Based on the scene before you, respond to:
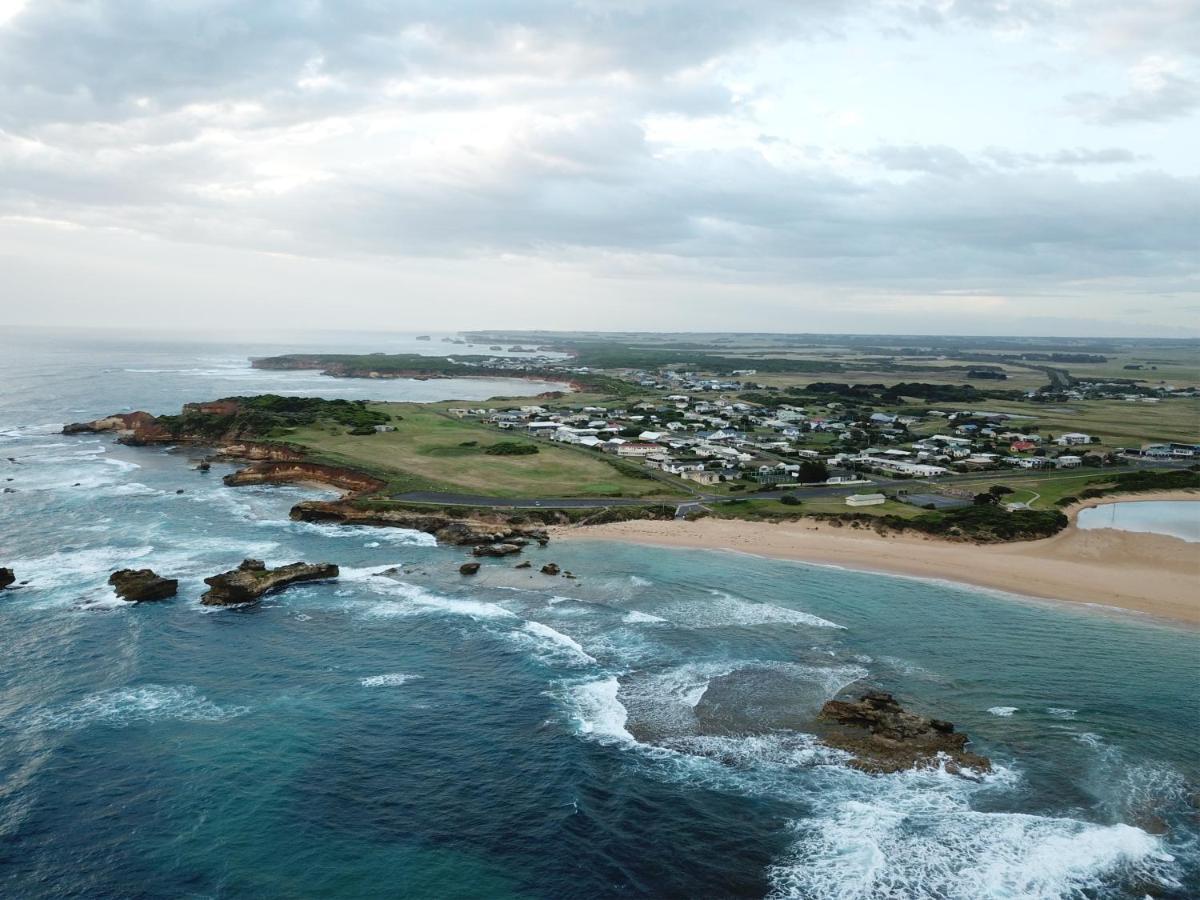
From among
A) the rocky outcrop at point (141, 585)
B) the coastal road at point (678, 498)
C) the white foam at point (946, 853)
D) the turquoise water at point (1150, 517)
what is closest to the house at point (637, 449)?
the coastal road at point (678, 498)

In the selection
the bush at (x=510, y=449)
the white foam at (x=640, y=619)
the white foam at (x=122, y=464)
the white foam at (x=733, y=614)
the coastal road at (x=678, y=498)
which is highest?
the bush at (x=510, y=449)

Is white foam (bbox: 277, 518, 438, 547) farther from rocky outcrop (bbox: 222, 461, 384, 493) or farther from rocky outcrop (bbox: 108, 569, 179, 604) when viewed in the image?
rocky outcrop (bbox: 108, 569, 179, 604)

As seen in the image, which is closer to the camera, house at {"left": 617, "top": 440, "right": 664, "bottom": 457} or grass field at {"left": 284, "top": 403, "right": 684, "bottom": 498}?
grass field at {"left": 284, "top": 403, "right": 684, "bottom": 498}

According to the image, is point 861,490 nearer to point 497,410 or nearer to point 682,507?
point 682,507

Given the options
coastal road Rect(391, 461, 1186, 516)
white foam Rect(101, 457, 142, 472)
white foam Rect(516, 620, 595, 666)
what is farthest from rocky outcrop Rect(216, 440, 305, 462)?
white foam Rect(516, 620, 595, 666)

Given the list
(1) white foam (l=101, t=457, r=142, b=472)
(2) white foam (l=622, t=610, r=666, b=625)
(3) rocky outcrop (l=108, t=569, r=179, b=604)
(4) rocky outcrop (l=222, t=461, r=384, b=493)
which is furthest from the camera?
(1) white foam (l=101, t=457, r=142, b=472)

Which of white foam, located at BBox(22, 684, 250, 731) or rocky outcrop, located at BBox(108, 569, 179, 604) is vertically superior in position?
rocky outcrop, located at BBox(108, 569, 179, 604)

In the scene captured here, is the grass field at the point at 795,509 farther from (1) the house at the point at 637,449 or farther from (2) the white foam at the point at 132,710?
(2) the white foam at the point at 132,710
